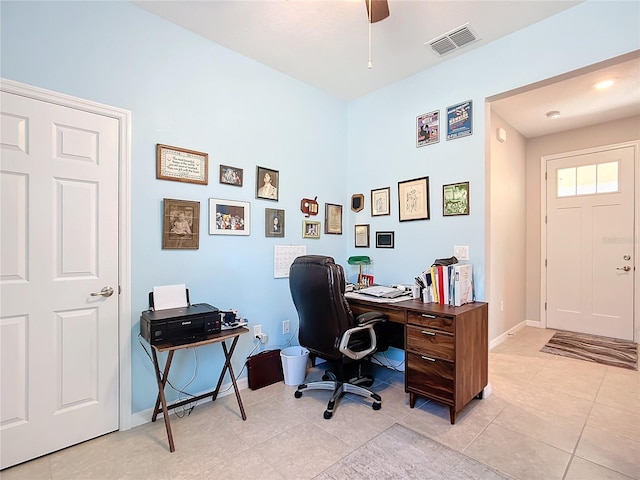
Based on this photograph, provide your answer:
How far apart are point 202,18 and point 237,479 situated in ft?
9.60

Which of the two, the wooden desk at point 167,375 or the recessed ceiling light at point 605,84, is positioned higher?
the recessed ceiling light at point 605,84

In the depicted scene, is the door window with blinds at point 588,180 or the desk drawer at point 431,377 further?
the door window with blinds at point 588,180

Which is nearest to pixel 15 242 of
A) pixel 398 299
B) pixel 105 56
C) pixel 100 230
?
pixel 100 230

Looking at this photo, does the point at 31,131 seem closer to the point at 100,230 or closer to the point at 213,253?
the point at 100,230

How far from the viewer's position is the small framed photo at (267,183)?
281 centimetres

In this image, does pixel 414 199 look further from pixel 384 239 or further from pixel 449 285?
pixel 449 285

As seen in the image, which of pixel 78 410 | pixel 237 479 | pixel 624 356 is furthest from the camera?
pixel 624 356

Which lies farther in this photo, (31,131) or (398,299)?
(398,299)

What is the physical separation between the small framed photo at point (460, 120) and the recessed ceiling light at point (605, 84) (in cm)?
155

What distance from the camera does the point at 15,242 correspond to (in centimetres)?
176

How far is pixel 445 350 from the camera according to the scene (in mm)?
2133

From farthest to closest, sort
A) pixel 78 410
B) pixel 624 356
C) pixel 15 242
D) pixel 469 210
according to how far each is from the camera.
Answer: pixel 624 356
pixel 469 210
pixel 78 410
pixel 15 242

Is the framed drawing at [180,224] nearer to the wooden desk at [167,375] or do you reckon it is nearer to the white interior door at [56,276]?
the white interior door at [56,276]

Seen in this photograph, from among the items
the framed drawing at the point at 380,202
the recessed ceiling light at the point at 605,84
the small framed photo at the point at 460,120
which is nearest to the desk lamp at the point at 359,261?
the framed drawing at the point at 380,202
